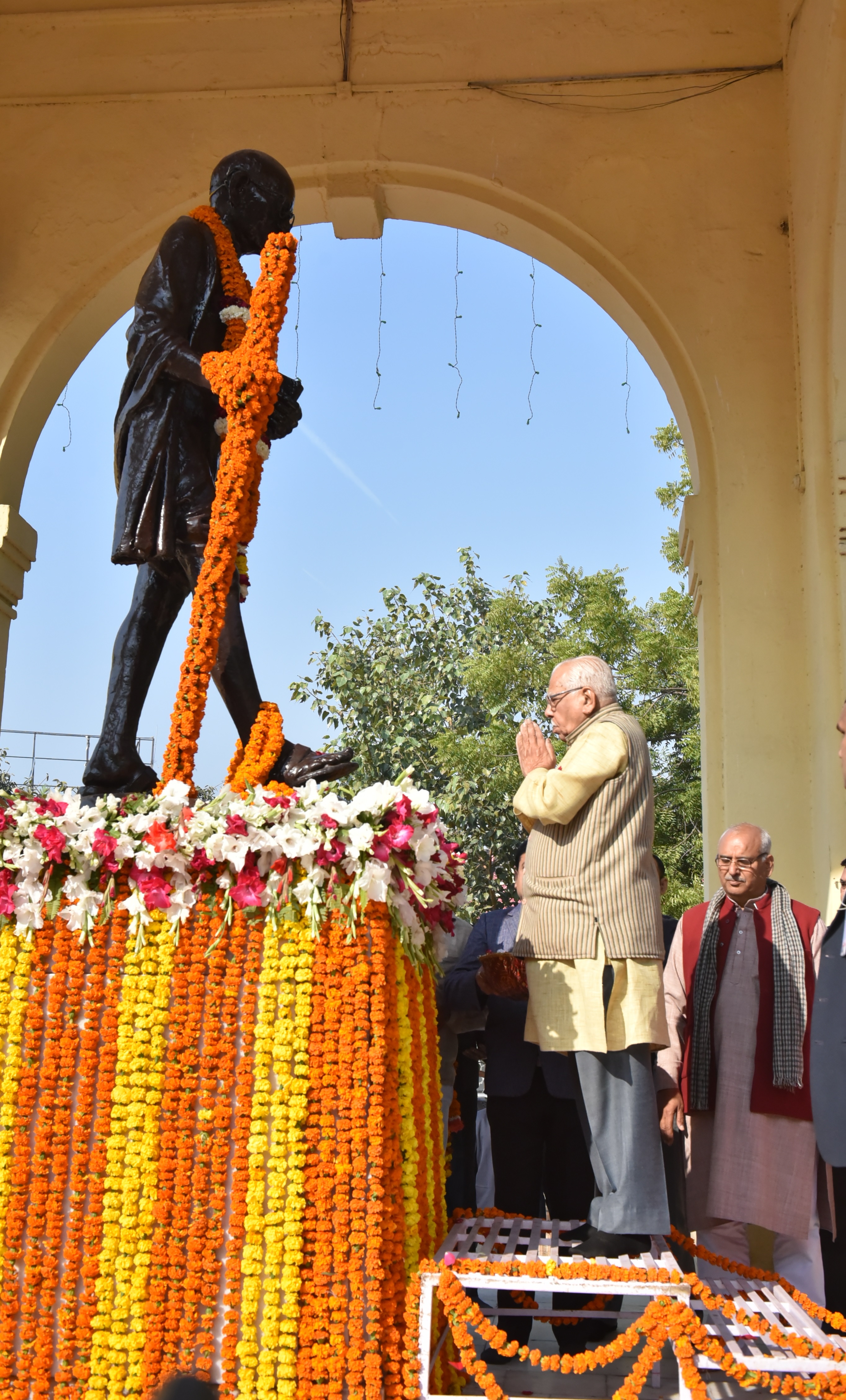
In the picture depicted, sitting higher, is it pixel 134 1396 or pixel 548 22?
pixel 548 22

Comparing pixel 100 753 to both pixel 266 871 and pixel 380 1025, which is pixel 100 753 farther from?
pixel 380 1025

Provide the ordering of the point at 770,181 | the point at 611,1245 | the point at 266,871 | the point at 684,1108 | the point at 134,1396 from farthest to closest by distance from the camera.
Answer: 1. the point at 770,181
2. the point at 684,1108
3. the point at 611,1245
4. the point at 266,871
5. the point at 134,1396

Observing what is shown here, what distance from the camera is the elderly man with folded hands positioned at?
2.95 m

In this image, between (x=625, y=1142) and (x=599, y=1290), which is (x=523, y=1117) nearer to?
(x=625, y=1142)

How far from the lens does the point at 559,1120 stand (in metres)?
3.92

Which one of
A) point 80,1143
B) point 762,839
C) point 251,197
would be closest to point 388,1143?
point 80,1143

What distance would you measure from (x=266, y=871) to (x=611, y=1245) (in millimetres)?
1270

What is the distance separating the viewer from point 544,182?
253 inches

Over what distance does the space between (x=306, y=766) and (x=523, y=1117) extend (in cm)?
147

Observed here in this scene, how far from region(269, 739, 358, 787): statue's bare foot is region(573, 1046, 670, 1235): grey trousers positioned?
0.99 m

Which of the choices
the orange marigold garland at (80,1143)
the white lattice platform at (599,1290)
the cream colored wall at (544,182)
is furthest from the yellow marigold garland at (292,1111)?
the cream colored wall at (544,182)

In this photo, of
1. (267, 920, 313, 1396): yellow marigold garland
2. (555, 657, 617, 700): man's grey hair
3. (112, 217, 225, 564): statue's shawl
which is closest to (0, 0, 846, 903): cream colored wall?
(555, 657, 617, 700): man's grey hair

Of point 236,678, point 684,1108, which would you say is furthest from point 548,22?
point 684,1108

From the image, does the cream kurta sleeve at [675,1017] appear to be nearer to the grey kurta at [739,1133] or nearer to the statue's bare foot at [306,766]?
the grey kurta at [739,1133]
